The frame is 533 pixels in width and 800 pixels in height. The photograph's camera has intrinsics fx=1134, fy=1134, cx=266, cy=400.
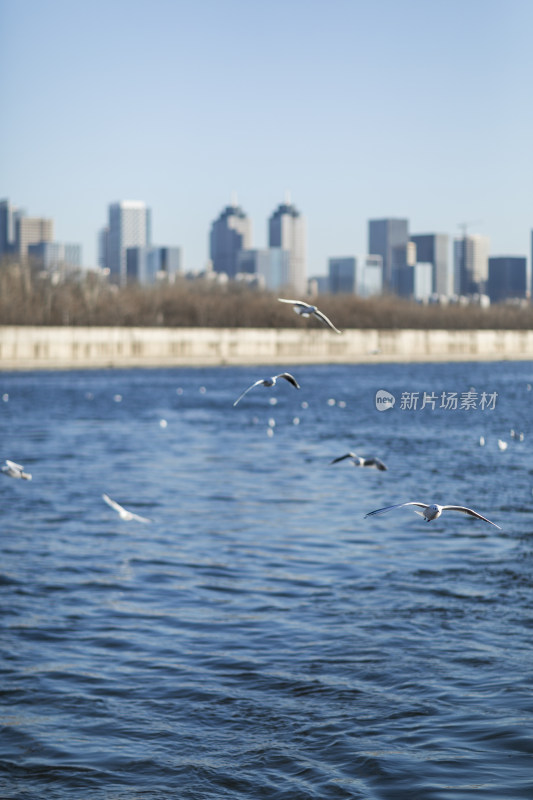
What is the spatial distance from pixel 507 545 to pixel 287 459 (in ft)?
51.9

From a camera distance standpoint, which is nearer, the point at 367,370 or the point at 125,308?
the point at 367,370

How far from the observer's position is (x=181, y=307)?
441 ft

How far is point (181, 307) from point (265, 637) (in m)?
122

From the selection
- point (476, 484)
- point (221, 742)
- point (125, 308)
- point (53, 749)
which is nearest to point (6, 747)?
point (53, 749)

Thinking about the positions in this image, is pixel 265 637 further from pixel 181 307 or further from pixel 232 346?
pixel 181 307

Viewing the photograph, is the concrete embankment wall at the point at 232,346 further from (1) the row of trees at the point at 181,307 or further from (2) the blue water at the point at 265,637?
(2) the blue water at the point at 265,637

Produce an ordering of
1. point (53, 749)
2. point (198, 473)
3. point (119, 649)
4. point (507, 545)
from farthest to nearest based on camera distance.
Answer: point (198, 473) < point (507, 545) < point (119, 649) < point (53, 749)

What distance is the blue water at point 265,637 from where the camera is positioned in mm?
10352

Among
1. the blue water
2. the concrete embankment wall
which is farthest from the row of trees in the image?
A: the blue water

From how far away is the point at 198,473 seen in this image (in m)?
31.3

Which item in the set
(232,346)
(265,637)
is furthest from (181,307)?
(265,637)

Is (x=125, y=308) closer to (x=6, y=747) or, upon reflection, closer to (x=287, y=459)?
(x=287, y=459)

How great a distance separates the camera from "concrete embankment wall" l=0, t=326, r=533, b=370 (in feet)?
326

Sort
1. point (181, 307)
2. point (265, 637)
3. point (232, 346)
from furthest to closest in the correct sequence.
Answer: point (181, 307) < point (232, 346) < point (265, 637)
